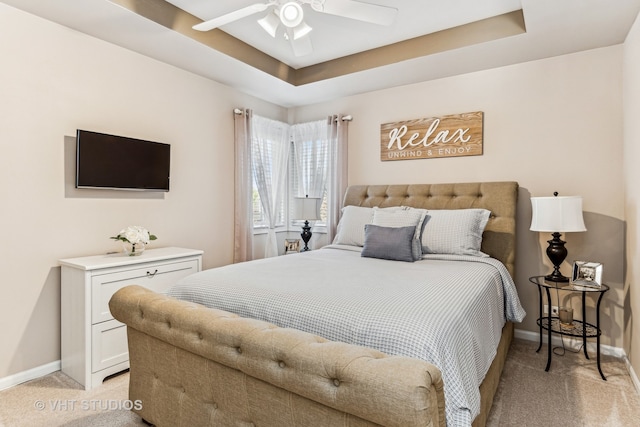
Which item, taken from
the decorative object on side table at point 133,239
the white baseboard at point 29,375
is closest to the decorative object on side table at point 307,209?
the decorative object on side table at point 133,239

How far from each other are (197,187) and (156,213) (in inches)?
20.4

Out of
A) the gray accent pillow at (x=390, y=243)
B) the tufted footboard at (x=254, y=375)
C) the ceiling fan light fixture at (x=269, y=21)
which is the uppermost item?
the ceiling fan light fixture at (x=269, y=21)

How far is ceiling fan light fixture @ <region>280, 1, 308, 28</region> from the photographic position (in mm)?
2033

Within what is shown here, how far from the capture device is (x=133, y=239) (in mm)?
2680

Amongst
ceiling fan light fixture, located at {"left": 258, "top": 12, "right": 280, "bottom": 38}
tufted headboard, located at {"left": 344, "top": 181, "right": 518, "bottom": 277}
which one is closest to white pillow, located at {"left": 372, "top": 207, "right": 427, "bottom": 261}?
tufted headboard, located at {"left": 344, "top": 181, "right": 518, "bottom": 277}

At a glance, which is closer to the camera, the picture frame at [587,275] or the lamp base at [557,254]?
the picture frame at [587,275]

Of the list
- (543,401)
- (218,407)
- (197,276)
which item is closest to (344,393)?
(218,407)

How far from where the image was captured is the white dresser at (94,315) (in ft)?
7.63

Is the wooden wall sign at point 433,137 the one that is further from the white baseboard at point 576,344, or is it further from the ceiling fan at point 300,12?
the white baseboard at point 576,344

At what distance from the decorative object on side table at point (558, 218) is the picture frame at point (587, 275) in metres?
0.10

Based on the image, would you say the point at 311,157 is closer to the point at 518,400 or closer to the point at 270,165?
the point at 270,165

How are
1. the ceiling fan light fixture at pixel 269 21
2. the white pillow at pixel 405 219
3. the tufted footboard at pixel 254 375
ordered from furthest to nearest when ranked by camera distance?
the white pillow at pixel 405 219 → the ceiling fan light fixture at pixel 269 21 → the tufted footboard at pixel 254 375

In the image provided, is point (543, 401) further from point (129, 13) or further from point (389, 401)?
Answer: point (129, 13)

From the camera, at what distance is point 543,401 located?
215 cm
